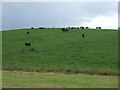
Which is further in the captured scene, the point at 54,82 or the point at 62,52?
the point at 62,52

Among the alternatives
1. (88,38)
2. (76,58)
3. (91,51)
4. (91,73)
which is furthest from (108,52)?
(91,73)

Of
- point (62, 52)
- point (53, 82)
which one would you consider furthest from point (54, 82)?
point (62, 52)

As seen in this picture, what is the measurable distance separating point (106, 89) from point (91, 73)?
40.8 ft

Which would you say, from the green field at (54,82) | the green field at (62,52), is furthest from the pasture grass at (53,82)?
the green field at (62,52)

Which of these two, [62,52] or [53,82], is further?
[62,52]

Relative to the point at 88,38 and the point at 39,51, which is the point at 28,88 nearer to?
the point at 39,51

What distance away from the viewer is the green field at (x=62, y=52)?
124 ft

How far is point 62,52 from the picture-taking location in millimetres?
52156

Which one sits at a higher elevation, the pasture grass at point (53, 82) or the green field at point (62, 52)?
the green field at point (62, 52)

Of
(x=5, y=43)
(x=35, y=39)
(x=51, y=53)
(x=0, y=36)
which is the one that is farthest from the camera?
(x=0, y=36)

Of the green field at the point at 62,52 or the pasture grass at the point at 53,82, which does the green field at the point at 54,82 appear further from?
the green field at the point at 62,52

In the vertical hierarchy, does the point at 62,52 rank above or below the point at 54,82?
above

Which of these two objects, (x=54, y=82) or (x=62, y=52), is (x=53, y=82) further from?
(x=62, y=52)

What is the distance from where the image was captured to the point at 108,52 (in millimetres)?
51906
